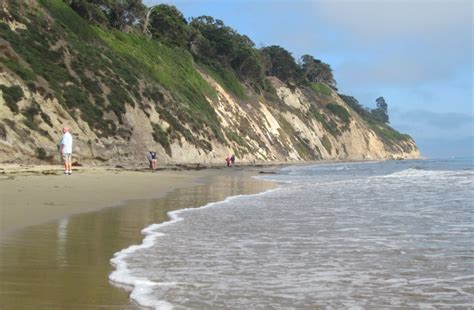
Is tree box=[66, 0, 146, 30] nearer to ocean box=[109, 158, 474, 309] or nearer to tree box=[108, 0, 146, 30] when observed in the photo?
tree box=[108, 0, 146, 30]

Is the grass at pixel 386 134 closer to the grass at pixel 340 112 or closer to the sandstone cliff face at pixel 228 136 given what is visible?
the sandstone cliff face at pixel 228 136

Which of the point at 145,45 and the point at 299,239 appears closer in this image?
the point at 299,239

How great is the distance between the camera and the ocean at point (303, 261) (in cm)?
423

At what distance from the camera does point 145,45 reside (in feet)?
169

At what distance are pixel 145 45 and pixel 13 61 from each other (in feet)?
78.7

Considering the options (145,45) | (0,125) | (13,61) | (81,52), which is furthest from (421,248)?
(145,45)

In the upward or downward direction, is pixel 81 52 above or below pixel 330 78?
below

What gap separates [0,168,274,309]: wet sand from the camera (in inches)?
160

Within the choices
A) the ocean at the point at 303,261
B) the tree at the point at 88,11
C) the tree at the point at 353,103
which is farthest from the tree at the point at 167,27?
the tree at the point at 353,103

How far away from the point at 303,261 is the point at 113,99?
29136 mm

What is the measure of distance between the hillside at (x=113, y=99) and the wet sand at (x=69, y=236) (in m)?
11.6

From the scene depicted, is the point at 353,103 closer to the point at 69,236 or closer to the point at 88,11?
the point at 88,11

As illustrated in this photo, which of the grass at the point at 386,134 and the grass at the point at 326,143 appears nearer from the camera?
the grass at the point at 326,143

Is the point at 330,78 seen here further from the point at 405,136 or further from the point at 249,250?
the point at 249,250
